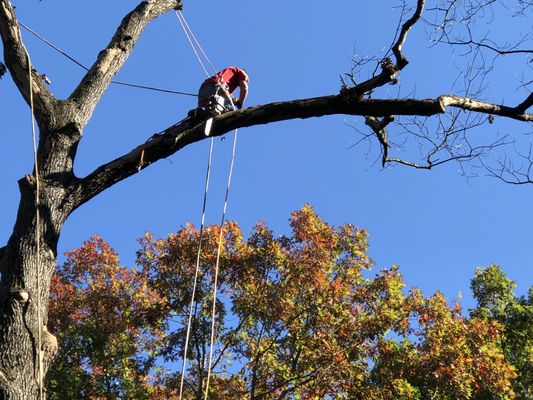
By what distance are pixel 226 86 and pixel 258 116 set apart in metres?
2.09

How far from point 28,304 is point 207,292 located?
8454mm

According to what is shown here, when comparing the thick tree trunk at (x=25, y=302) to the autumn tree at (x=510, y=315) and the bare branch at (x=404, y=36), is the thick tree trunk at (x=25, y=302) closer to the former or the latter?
the bare branch at (x=404, y=36)

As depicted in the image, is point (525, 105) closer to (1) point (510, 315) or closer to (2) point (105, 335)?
(2) point (105, 335)

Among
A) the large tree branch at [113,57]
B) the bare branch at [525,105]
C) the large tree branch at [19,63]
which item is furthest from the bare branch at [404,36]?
the large tree branch at [19,63]

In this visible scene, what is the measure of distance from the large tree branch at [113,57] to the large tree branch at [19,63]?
0.68 feet

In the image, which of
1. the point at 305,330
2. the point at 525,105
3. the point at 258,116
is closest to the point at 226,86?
the point at 258,116

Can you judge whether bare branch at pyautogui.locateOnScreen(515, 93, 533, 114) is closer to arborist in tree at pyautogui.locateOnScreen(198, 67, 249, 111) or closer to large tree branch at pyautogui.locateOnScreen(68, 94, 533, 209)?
large tree branch at pyautogui.locateOnScreen(68, 94, 533, 209)

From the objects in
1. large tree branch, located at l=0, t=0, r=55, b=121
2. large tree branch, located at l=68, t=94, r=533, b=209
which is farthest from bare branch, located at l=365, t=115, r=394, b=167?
large tree branch, located at l=0, t=0, r=55, b=121

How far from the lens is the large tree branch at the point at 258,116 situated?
3.59 metres

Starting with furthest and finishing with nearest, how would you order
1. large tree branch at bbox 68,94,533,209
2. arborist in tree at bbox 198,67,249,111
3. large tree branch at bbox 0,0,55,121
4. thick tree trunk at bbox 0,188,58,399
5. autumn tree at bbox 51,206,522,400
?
autumn tree at bbox 51,206,522,400 → arborist in tree at bbox 198,67,249,111 → large tree branch at bbox 0,0,55,121 → large tree branch at bbox 68,94,533,209 → thick tree trunk at bbox 0,188,58,399

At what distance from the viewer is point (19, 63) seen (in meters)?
3.87

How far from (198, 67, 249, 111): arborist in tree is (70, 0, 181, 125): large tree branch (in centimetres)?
77

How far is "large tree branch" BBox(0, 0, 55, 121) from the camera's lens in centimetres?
385

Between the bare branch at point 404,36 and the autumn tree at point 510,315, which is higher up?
the autumn tree at point 510,315
